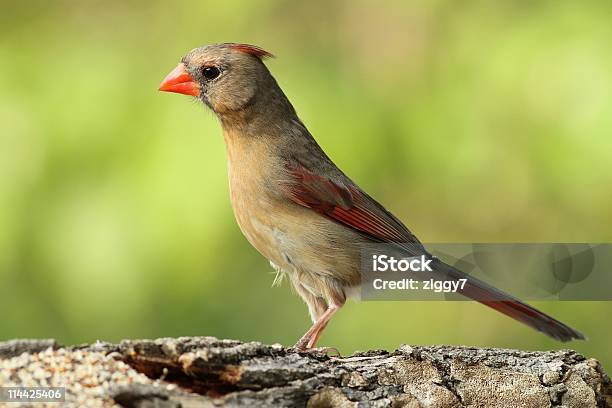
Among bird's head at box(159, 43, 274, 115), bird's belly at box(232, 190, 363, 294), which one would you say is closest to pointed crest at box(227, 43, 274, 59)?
bird's head at box(159, 43, 274, 115)

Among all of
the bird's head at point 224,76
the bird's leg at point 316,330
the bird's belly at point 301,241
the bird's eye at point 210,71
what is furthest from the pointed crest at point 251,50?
the bird's leg at point 316,330

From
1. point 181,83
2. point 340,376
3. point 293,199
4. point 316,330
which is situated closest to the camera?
point 340,376

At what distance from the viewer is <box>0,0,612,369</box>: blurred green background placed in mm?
3797

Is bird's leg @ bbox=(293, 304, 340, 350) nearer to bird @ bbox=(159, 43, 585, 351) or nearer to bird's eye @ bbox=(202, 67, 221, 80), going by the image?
bird @ bbox=(159, 43, 585, 351)

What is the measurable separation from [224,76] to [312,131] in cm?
39

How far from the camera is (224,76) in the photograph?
3.98 metres

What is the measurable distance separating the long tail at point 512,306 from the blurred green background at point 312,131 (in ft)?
1.78

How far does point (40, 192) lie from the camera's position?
12.5 ft

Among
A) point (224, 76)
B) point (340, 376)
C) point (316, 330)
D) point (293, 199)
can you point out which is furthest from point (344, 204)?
point (340, 376)

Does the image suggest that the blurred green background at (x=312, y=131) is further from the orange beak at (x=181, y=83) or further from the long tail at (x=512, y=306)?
the long tail at (x=512, y=306)

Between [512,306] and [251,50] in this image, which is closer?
[512,306]

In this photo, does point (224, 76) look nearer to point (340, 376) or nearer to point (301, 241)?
point (301, 241)

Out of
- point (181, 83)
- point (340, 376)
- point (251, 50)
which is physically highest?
point (251, 50)

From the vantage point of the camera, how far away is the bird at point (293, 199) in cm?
367
